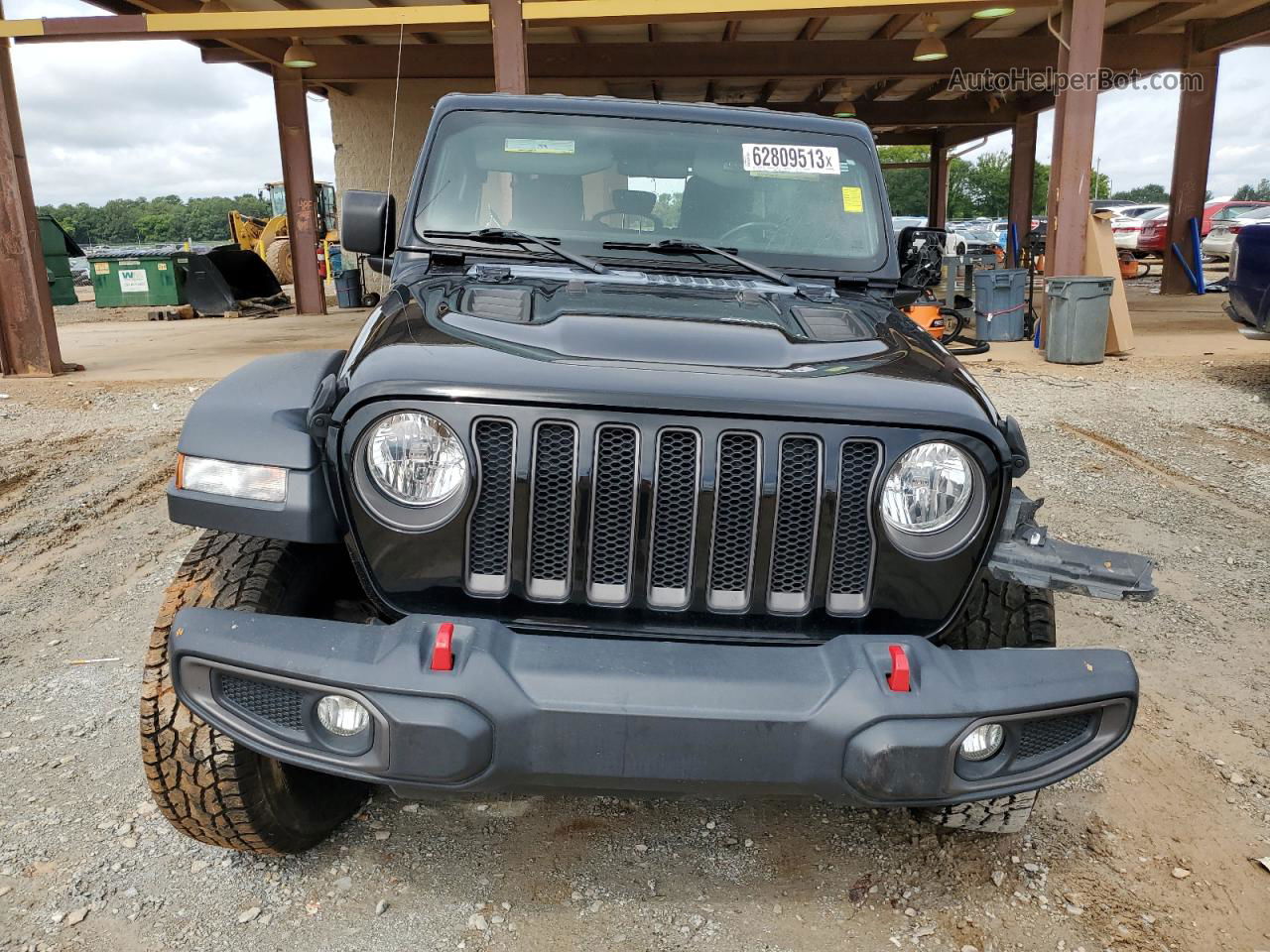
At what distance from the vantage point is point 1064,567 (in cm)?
193

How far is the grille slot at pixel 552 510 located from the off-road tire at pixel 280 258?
24.1 meters

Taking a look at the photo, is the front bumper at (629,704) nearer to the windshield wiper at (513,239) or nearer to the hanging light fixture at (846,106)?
the windshield wiper at (513,239)

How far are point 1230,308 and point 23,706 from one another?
865 centimetres

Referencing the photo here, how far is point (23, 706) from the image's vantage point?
3.04 metres

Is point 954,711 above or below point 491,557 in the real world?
below

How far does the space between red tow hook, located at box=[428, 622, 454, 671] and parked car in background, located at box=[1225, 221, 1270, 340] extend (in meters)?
7.74

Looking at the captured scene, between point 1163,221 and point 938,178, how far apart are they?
549 cm

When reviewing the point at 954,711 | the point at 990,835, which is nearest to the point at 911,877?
the point at 990,835

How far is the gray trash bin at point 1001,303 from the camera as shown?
10.7m

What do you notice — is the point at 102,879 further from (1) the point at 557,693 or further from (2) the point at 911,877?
(2) the point at 911,877

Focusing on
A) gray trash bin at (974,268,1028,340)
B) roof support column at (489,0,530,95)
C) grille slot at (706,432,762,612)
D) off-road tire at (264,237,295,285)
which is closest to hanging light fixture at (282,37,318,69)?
roof support column at (489,0,530,95)

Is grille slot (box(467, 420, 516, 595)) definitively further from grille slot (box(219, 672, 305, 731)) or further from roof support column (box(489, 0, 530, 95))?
roof support column (box(489, 0, 530, 95))

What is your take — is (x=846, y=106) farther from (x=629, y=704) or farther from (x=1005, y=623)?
(x=629, y=704)

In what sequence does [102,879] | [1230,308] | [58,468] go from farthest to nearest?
[1230,308], [58,468], [102,879]
